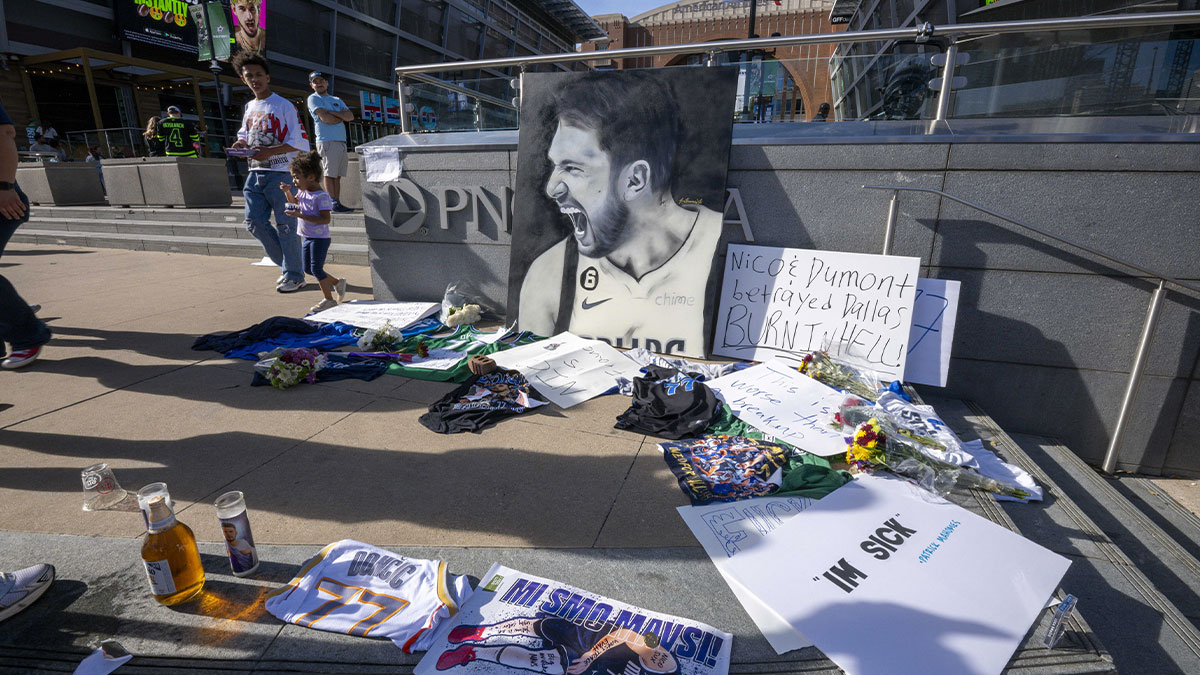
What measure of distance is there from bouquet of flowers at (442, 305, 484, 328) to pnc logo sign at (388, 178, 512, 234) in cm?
76

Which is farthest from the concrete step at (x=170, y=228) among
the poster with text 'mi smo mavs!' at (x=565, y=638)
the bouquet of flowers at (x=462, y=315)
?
the poster with text 'mi smo mavs!' at (x=565, y=638)

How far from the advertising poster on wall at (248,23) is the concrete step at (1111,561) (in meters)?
26.5

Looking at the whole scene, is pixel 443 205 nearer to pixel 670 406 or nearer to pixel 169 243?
pixel 670 406

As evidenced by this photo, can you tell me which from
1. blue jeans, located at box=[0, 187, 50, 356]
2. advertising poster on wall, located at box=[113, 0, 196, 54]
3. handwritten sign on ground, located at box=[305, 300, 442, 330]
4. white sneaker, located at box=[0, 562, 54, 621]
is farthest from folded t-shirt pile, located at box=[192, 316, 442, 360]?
advertising poster on wall, located at box=[113, 0, 196, 54]

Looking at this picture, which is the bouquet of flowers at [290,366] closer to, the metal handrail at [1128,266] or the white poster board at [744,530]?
the white poster board at [744,530]

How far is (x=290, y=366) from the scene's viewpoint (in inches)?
146

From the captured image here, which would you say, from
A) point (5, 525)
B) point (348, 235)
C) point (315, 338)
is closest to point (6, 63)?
point (348, 235)

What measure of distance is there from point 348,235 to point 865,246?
761cm

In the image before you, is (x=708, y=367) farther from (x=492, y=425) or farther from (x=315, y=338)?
(x=315, y=338)

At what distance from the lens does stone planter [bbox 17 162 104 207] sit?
13297 millimetres

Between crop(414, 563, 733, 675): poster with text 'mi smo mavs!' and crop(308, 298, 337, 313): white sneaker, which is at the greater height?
crop(308, 298, 337, 313): white sneaker

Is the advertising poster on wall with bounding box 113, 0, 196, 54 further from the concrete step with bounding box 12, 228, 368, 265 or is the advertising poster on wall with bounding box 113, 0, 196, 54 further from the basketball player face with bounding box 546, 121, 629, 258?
the basketball player face with bounding box 546, 121, 629, 258

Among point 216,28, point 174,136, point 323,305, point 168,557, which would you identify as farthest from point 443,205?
point 216,28

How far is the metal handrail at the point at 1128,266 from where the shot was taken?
133 inches
